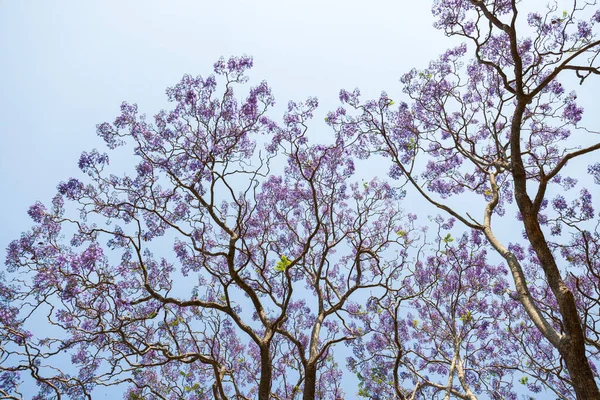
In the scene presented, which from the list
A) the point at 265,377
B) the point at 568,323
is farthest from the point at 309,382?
the point at 568,323

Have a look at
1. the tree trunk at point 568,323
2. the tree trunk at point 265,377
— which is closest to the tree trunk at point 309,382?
the tree trunk at point 265,377

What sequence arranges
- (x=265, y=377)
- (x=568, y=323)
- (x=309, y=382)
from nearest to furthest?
(x=568, y=323) → (x=265, y=377) → (x=309, y=382)

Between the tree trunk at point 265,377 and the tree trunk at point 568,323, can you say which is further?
the tree trunk at point 265,377

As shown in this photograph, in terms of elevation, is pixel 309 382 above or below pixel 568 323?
above

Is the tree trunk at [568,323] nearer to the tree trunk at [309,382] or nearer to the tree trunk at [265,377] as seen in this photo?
the tree trunk at [309,382]

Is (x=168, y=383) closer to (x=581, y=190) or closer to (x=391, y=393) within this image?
(x=391, y=393)

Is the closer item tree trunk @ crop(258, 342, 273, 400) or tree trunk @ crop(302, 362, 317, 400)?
tree trunk @ crop(258, 342, 273, 400)

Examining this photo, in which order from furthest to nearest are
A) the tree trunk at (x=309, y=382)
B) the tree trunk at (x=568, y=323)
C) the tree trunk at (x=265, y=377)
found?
the tree trunk at (x=309, y=382) < the tree trunk at (x=265, y=377) < the tree trunk at (x=568, y=323)

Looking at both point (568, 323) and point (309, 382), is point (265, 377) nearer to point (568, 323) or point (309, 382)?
point (309, 382)

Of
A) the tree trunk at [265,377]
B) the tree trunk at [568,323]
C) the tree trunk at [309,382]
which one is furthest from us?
the tree trunk at [309,382]

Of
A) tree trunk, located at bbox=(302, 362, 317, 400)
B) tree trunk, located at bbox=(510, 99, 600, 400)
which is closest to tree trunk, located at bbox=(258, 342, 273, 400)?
tree trunk, located at bbox=(302, 362, 317, 400)

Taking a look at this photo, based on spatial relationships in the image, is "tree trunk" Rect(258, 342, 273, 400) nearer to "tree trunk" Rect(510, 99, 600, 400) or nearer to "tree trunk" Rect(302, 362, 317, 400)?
"tree trunk" Rect(302, 362, 317, 400)

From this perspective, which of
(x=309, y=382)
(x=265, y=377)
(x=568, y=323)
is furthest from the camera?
(x=309, y=382)

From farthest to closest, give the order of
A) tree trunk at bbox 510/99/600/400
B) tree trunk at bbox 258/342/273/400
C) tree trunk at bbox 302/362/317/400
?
tree trunk at bbox 302/362/317/400
tree trunk at bbox 258/342/273/400
tree trunk at bbox 510/99/600/400
